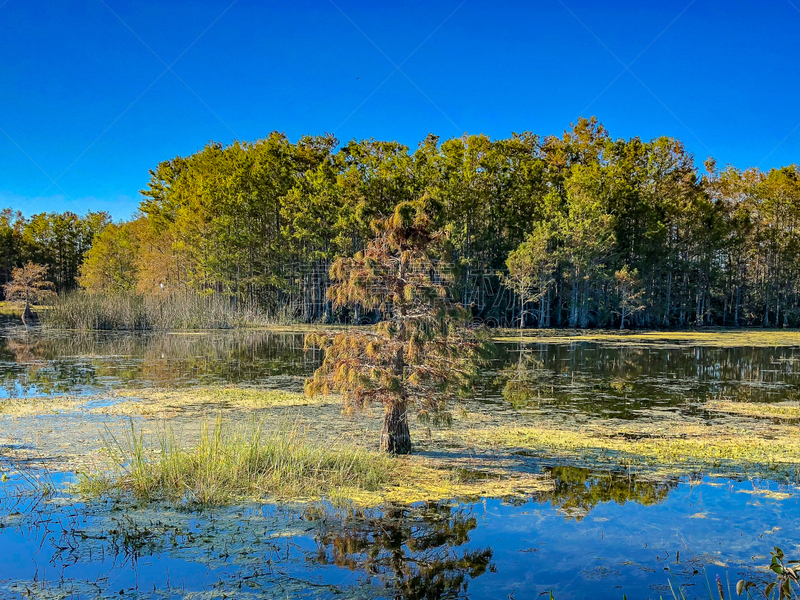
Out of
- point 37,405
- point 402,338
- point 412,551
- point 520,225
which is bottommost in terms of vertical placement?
point 412,551

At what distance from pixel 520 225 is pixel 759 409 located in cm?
3121

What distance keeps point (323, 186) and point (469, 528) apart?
3348cm

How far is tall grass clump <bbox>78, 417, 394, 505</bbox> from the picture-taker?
6.39 meters

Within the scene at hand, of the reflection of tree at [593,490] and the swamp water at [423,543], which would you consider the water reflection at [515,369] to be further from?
the swamp water at [423,543]

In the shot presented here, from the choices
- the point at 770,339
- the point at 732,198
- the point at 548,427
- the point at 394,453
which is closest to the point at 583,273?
the point at 770,339

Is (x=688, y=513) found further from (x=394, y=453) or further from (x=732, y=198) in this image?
(x=732, y=198)

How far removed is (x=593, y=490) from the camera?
6.85 m

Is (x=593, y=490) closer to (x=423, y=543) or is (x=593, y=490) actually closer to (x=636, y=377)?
(x=423, y=543)

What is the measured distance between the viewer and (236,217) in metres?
41.5

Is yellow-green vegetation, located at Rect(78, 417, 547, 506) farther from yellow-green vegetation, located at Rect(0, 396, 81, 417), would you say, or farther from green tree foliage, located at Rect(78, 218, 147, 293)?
green tree foliage, located at Rect(78, 218, 147, 293)

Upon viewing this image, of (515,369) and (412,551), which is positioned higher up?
(515,369)

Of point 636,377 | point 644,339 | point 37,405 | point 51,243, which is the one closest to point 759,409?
point 636,377

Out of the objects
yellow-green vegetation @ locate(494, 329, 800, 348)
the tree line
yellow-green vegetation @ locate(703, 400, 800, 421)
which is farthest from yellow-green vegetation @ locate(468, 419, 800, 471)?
the tree line

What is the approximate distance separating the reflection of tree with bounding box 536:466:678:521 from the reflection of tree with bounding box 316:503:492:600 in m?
1.04
